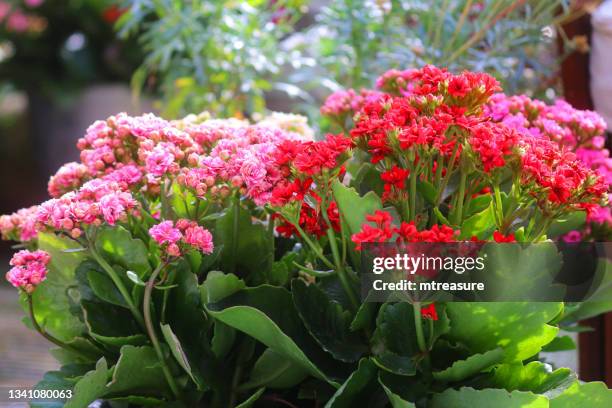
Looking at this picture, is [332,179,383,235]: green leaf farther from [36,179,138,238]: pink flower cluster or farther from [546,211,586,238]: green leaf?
[546,211,586,238]: green leaf

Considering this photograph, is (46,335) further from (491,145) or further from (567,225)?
(567,225)

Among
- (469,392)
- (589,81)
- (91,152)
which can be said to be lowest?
(469,392)

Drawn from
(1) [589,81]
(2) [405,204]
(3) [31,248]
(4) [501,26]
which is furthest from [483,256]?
(4) [501,26]

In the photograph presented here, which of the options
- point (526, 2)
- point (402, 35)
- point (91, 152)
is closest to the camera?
point (91, 152)

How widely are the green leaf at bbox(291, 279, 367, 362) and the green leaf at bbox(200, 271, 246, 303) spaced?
55 mm

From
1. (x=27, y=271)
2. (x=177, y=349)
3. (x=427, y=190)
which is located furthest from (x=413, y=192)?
(x=27, y=271)

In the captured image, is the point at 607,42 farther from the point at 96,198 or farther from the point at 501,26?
the point at 96,198

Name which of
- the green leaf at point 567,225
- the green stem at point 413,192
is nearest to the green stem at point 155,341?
the green stem at point 413,192

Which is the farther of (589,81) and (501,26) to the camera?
(501,26)

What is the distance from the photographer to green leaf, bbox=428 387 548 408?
65 centimetres

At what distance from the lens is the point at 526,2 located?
130cm

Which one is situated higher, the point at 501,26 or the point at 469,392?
the point at 501,26

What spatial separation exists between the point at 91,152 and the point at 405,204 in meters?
0.33

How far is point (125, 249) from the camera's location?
789 mm
